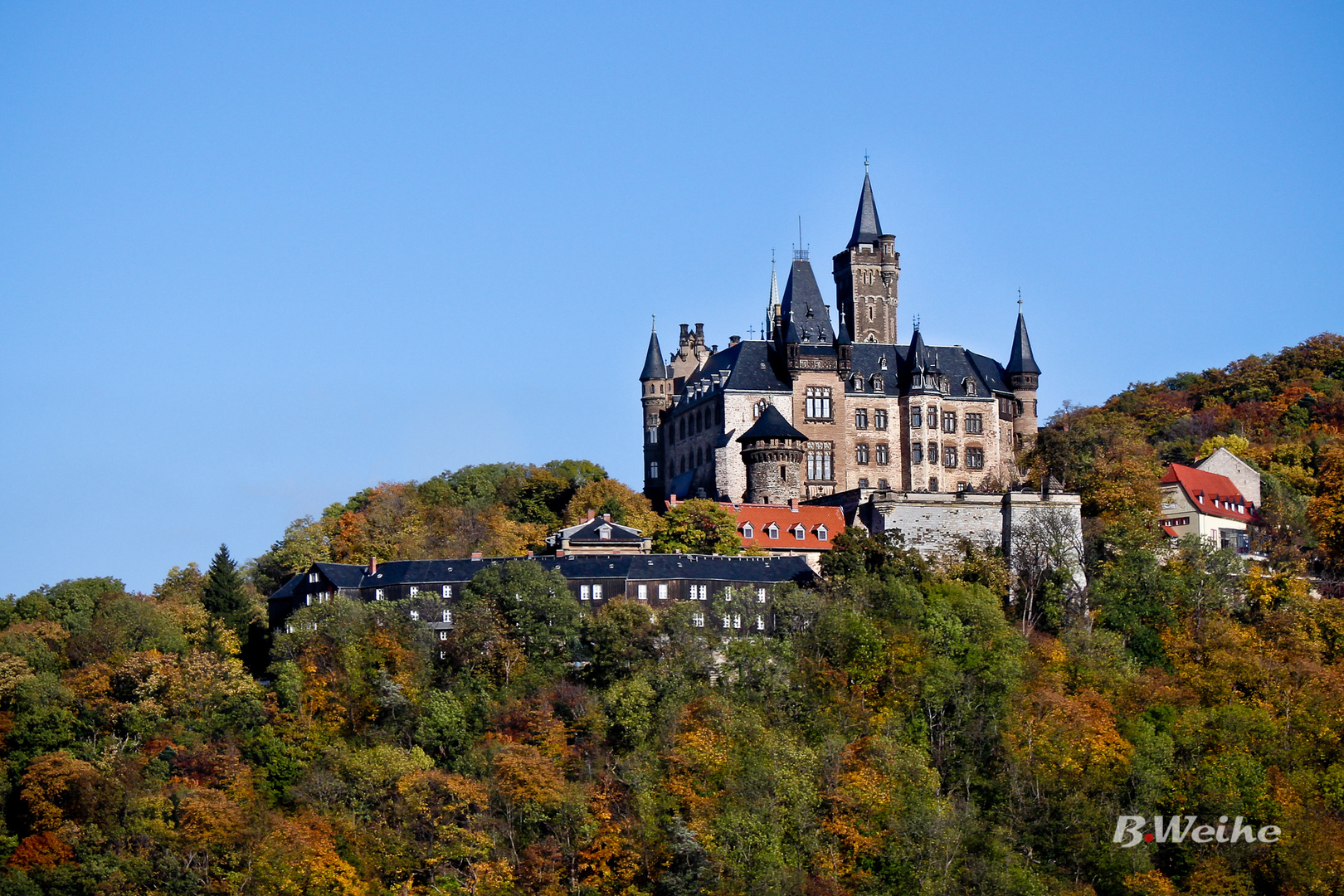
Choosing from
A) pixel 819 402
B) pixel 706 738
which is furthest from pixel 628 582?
pixel 819 402

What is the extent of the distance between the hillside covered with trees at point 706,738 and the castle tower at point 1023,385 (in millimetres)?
17188

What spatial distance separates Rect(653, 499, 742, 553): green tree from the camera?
2815 inches

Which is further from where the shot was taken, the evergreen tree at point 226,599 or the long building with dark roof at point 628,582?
the evergreen tree at point 226,599

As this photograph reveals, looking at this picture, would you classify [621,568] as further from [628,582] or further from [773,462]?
[773,462]

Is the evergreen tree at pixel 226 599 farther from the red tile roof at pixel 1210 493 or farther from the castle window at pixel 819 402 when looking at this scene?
the red tile roof at pixel 1210 493

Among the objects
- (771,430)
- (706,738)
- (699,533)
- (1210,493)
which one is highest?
(771,430)

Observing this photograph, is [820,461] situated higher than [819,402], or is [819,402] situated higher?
[819,402]

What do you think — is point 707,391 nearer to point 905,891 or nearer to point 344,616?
point 344,616

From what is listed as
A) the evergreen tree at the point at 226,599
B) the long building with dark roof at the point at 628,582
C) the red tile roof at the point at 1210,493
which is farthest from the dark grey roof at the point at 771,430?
the evergreen tree at the point at 226,599

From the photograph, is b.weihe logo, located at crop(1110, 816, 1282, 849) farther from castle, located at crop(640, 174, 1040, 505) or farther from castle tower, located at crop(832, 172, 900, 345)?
castle tower, located at crop(832, 172, 900, 345)

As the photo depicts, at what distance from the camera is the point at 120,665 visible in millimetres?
67000

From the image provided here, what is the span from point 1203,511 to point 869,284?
22.3 m

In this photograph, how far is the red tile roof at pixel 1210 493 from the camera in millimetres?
77812

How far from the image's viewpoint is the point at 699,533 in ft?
236
